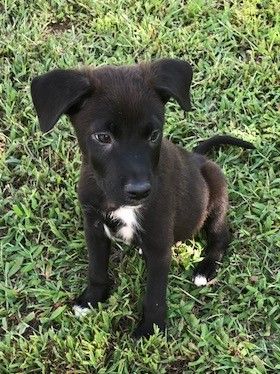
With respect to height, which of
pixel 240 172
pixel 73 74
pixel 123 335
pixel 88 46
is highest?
pixel 73 74

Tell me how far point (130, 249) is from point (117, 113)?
1.59 metres

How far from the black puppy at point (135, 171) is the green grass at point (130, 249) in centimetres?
19

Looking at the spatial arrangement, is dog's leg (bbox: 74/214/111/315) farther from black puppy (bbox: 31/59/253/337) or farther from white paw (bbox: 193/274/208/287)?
white paw (bbox: 193/274/208/287)

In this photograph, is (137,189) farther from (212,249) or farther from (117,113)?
(212,249)

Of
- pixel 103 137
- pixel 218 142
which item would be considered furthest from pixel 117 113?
pixel 218 142

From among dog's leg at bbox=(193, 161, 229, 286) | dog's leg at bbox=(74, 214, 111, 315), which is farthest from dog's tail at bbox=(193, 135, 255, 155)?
dog's leg at bbox=(74, 214, 111, 315)

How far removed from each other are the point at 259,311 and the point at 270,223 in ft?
2.28

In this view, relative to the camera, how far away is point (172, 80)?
11.5 ft

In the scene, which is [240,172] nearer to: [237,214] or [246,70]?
[237,214]

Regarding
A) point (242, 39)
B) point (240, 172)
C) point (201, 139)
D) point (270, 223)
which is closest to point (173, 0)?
point (242, 39)

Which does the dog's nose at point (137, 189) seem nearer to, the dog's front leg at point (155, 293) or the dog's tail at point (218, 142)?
the dog's front leg at point (155, 293)

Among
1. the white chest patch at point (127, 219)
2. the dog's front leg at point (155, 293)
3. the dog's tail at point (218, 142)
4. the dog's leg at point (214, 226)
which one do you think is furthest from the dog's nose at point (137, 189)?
the dog's tail at point (218, 142)

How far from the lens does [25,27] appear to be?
604cm

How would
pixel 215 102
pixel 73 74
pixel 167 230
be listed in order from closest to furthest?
pixel 73 74 → pixel 167 230 → pixel 215 102
